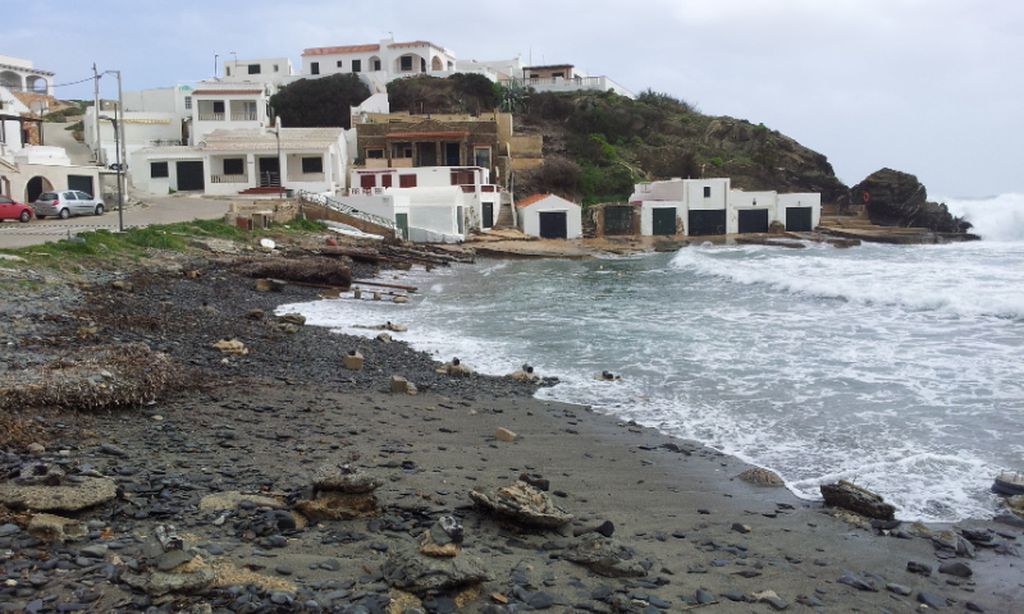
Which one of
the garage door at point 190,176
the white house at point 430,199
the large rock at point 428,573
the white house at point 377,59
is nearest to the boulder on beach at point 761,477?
the large rock at point 428,573

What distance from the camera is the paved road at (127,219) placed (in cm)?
2451

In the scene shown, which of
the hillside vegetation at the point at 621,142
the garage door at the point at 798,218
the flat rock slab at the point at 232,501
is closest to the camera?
the flat rock slab at the point at 232,501

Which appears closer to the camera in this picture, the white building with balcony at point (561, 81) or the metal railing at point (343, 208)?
the metal railing at point (343, 208)

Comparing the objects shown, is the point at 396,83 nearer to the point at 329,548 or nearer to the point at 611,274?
the point at 611,274

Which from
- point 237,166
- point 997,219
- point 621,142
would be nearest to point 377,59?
point 621,142

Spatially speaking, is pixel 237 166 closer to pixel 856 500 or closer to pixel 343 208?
pixel 343 208

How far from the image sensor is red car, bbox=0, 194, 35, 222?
32.3 meters

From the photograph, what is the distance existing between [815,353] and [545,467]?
8.80 m

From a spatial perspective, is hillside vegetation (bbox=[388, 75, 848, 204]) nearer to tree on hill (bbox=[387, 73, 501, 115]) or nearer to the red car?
tree on hill (bbox=[387, 73, 501, 115])

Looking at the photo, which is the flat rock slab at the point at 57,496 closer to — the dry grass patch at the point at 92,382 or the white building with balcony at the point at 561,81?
the dry grass patch at the point at 92,382

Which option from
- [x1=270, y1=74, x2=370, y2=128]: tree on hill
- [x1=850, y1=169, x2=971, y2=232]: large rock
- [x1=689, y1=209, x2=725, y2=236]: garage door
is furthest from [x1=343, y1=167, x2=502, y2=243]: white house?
[x1=850, y1=169, x2=971, y2=232]: large rock

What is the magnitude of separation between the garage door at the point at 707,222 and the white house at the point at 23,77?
68.2 metres

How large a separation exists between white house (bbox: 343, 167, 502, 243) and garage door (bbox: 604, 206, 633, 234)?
8254 millimetres

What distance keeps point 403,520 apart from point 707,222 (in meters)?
58.3
